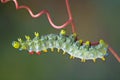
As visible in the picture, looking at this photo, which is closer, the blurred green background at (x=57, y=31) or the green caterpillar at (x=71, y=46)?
the green caterpillar at (x=71, y=46)

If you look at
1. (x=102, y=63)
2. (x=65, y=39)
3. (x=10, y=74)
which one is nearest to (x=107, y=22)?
(x=102, y=63)

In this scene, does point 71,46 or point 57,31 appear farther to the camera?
point 57,31

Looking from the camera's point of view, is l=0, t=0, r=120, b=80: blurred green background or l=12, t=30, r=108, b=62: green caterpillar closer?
l=12, t=30, r=108, b=62: green caterpillar

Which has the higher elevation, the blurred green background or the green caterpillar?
the green caterpillar

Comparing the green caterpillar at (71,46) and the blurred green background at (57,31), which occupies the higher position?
the green caterpillar at (71,46)

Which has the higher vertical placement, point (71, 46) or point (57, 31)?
point (71, 46)
